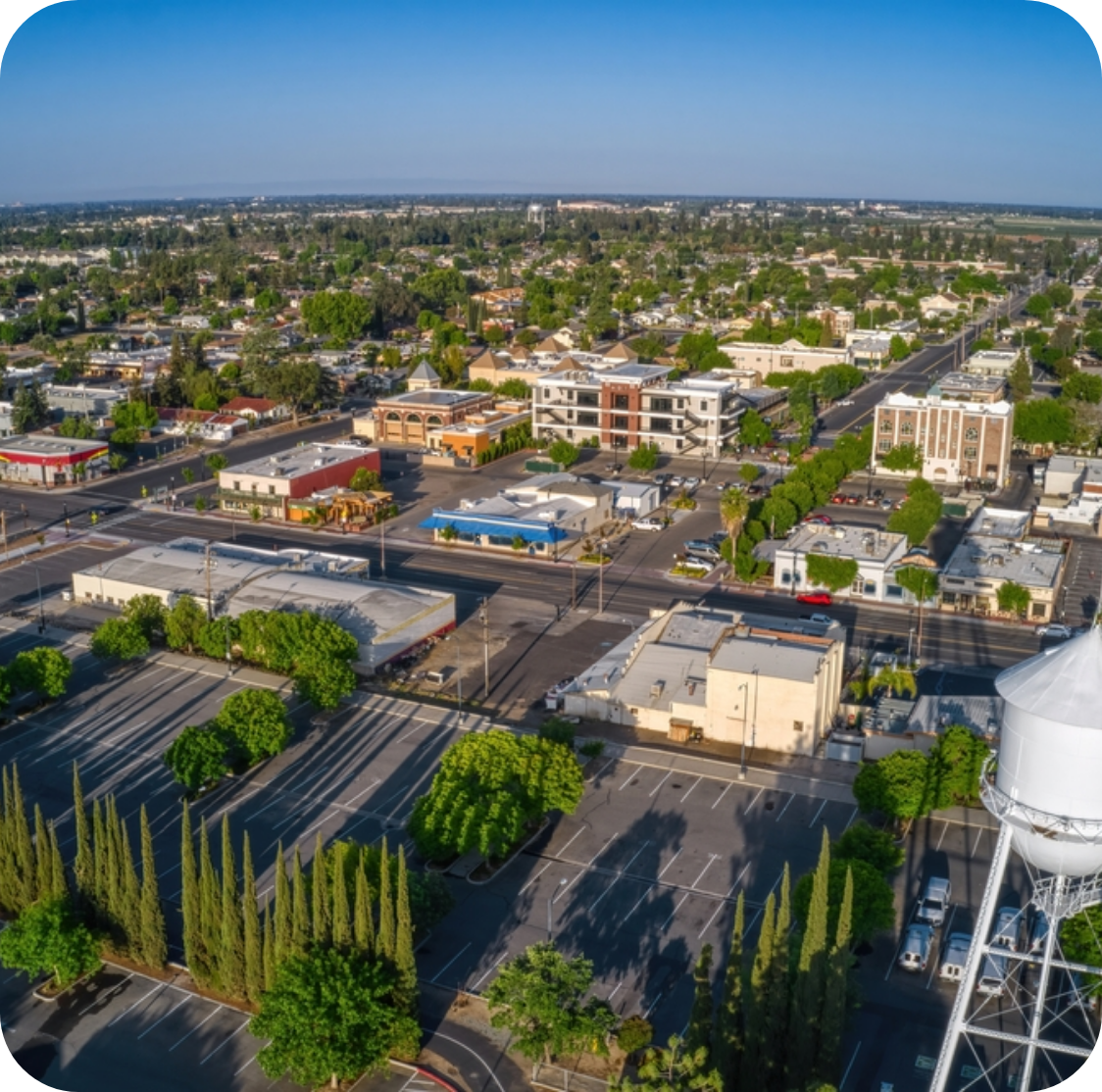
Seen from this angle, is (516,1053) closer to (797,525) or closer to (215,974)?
(215,974)

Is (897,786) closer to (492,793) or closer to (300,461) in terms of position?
(492,793)

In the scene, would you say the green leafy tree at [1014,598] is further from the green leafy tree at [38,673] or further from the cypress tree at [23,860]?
the cypress tree at [23,860]

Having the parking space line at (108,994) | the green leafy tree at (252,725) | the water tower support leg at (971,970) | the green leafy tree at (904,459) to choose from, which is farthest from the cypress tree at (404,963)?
the green leafy tree at (904,459)

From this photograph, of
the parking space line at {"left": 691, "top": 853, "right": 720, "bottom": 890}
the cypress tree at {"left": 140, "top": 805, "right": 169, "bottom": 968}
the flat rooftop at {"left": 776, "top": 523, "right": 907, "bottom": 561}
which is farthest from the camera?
the flat rooftop at {"left": 776, "top": 523, "right": 907, "bottom": 561}

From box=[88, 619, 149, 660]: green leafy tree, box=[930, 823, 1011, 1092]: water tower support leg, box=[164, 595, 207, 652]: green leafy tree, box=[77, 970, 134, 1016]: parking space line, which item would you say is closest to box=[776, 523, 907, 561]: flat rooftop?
box=[164, 595, 207, 652]: green leafy tree

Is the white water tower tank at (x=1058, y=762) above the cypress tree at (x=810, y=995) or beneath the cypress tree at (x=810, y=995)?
above

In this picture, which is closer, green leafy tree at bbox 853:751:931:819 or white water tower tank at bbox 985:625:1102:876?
white water tower tank at bbox 985:625:1102:876

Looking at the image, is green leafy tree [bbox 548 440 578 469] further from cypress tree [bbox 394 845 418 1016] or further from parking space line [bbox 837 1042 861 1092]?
parking space line [bbox 837 1042 861 1092]
